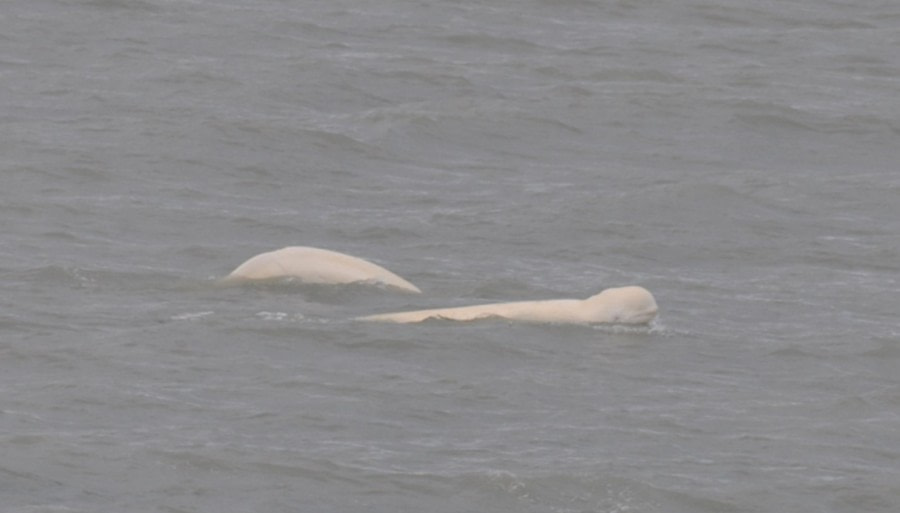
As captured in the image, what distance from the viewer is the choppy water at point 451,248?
52.9 feet

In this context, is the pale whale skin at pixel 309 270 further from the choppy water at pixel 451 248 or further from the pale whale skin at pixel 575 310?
the pale whale skin at pixel 575 310

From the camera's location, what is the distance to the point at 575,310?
66.6 ft

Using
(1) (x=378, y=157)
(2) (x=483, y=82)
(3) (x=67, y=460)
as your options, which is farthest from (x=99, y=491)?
(2) (x=483, y=82)

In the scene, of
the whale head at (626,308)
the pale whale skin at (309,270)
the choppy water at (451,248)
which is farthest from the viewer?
the pale whale skin at (309,270)

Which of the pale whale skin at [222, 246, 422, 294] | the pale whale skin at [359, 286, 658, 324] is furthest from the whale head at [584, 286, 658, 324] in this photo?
the pale whale skin at [222, 246, 422, 294]

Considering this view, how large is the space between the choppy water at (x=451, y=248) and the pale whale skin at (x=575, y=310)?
→ 0.75 ft

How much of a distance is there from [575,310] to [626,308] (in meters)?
0.40

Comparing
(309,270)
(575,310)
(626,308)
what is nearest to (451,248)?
(309,270)

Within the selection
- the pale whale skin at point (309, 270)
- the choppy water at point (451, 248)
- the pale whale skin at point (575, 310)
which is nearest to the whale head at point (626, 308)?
the pale whale skin at point (575, 310)

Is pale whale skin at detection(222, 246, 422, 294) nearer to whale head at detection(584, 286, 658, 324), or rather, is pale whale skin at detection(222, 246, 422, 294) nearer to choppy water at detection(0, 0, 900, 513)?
choppy water at detection(0, 0, 900, 513)

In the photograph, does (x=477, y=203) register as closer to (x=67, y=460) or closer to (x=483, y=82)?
(x=483, y=82)

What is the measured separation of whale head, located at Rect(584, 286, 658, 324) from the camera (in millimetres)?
20234

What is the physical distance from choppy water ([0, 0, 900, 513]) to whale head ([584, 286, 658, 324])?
22cm

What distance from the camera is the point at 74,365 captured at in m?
17.9
